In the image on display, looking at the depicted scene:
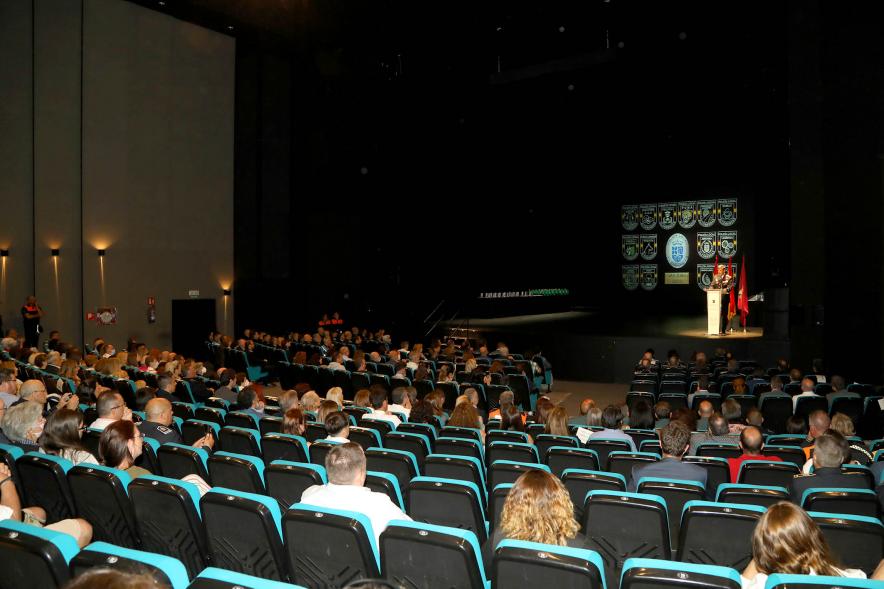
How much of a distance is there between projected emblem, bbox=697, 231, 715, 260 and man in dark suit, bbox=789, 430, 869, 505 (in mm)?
25016

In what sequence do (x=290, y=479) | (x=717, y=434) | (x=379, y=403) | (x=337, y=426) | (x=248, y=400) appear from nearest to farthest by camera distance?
(x=290, y=479)
(x=337, y=426)
(x=717, y=434)
(x=379, y=403)
(x=248, y=400)

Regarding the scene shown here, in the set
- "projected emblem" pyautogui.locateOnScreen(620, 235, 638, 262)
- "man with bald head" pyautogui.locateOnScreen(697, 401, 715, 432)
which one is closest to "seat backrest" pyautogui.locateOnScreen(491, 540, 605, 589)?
"man with bald head" pyautogui.locateOnScreen(697, 401, 715, 432)

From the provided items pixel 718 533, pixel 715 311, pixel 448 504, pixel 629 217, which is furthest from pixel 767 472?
pixel 629 217

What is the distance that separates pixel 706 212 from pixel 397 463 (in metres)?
26.2

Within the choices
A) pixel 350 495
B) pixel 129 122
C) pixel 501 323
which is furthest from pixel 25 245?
pixel 350 495

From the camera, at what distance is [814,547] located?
2682 mm

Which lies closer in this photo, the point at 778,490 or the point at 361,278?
the point at 778,490

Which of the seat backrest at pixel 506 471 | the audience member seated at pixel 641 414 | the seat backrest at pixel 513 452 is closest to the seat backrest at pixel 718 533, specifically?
the seat backrest at pixel 506 471

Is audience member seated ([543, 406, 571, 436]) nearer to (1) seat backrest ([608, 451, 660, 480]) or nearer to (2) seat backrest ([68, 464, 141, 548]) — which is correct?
(1) seat backrest ([608, 451, 660, 480])

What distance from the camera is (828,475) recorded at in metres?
4.80

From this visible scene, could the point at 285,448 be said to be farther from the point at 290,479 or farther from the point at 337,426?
the point at 290,479

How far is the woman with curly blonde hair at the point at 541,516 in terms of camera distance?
317 centimetres

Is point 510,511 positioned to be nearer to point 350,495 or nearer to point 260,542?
point 350,495

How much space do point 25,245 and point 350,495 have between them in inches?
653
